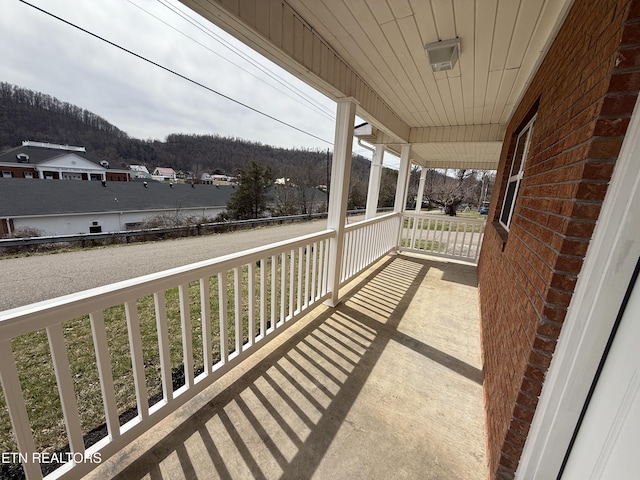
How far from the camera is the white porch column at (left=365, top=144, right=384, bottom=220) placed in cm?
464

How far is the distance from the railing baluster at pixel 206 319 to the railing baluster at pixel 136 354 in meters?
0.35

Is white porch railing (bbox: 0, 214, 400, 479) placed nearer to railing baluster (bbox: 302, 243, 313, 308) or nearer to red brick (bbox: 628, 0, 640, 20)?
railing baluster (bbox: 302, 243, 313, 308)

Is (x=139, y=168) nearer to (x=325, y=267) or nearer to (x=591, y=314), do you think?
(x=591, y=314)

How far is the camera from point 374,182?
4.80 metres

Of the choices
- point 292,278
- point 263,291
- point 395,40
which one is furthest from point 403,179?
point 263,291

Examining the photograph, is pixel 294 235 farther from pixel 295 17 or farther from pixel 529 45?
pixel 529 45

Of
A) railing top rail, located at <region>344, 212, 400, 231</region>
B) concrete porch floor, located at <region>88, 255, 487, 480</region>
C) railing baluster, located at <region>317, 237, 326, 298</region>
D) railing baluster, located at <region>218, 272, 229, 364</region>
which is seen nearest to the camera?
concrete porch floor, located at <region>88, 255, 487, 480</region>

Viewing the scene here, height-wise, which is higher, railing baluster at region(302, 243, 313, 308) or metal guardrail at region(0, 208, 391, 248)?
metal guardrail at region(0, 208, 391, 248)

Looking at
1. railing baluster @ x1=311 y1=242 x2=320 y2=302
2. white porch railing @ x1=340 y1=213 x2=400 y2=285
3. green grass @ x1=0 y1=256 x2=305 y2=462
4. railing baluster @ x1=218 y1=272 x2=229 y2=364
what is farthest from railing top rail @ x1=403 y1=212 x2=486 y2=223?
railing baluster @ x1=218 y1=272 x2=229 y2=364

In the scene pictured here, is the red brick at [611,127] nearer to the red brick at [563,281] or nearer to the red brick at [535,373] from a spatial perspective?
the red brick at [563,281]

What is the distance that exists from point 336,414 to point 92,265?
5.14 feet

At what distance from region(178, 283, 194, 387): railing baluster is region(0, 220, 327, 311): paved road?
171mm

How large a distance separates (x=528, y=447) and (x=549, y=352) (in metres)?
0.43

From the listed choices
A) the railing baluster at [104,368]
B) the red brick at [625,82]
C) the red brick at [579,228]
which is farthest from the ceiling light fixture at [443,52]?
the railing baluster at [104,368]
